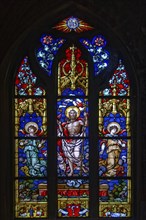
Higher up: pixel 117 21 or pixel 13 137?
pixel 117 21

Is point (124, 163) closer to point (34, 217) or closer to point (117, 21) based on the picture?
point (34, 217)

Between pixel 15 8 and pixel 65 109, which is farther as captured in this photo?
pixel 65 109

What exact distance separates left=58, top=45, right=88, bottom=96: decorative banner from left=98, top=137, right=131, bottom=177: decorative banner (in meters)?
0.59

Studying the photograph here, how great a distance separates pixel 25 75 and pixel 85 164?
1.14 m

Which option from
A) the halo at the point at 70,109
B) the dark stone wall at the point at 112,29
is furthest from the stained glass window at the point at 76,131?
the dark stone wall at the point at 112,29

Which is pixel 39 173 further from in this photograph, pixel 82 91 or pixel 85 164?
pixel 82 91

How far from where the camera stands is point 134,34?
5449mm

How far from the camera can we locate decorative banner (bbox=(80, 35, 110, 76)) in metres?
5.78

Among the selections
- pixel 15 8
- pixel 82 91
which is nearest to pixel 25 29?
pixel 15 8

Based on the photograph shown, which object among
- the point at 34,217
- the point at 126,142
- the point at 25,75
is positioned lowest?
the point at 34,217

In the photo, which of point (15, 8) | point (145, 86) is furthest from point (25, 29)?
point (145, 86)

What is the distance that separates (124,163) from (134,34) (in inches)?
53.9

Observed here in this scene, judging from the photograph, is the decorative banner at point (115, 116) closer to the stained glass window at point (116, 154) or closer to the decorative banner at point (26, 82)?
the stained glass window at point (116, 154)

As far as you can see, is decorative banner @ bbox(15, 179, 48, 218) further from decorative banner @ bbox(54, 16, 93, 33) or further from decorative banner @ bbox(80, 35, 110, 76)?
decorative banner @ bbox(54, 16, 93, 33)
